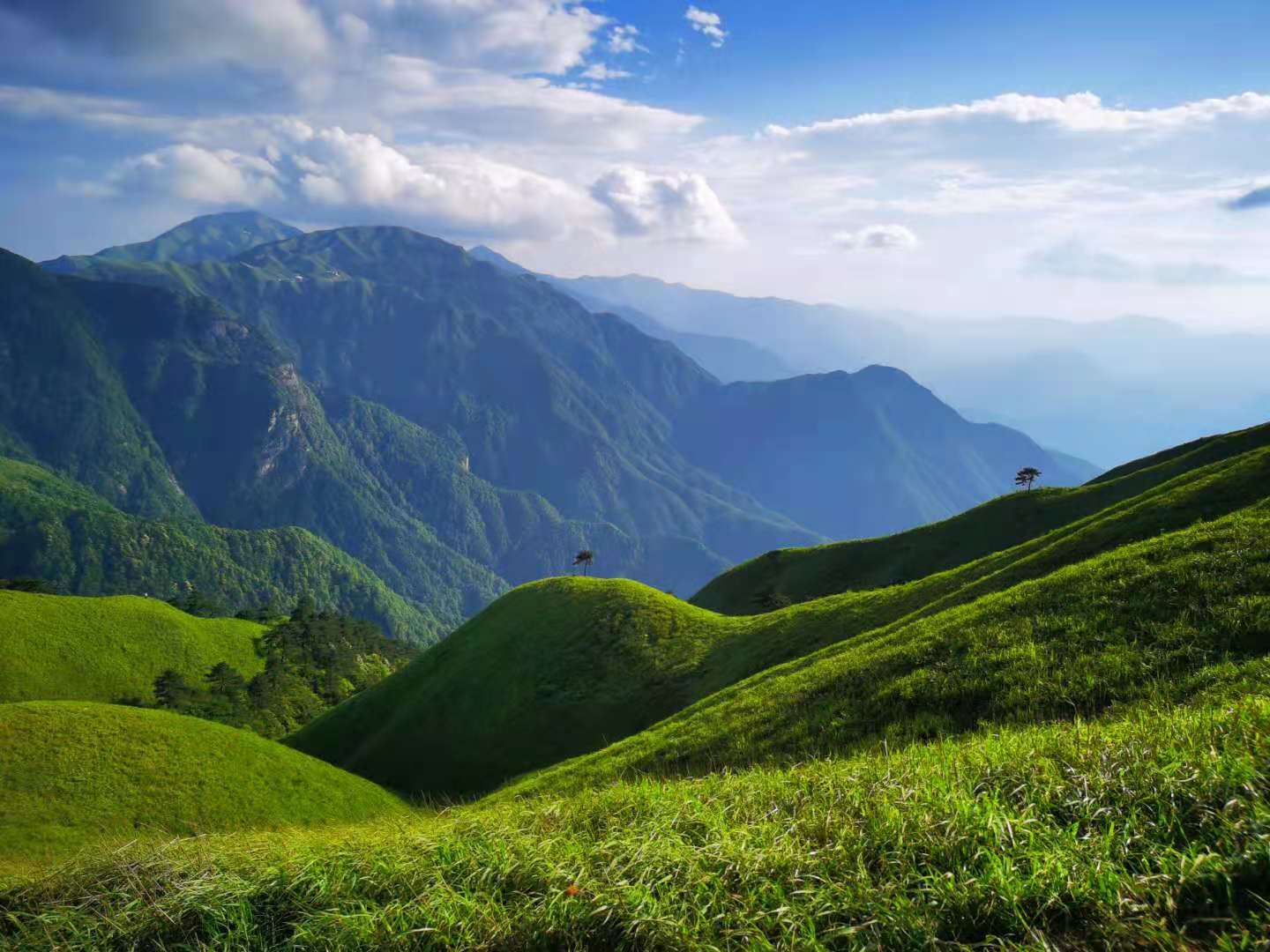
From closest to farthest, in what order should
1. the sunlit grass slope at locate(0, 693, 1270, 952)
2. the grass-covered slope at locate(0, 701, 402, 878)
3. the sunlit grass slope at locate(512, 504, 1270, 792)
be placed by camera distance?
the sunlit grass slope at locate(0, 693, 1270, 952) → the sunlit grass slope at locate(512, 504, 1270, 792) → the grass-covered slope at locate(0, 701, 402, 878)

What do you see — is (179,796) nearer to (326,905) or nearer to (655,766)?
(655,766)

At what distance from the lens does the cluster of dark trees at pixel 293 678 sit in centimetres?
10050

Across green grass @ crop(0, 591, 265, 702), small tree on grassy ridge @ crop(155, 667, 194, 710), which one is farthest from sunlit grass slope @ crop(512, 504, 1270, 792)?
small tree on grassy ridge @ crop(155, 667, 194, 710)

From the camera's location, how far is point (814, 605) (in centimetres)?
5131

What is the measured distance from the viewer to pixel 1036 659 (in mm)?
19547

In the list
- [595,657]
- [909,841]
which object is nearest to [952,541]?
[595,657]

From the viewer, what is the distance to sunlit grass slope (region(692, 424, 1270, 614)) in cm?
5934

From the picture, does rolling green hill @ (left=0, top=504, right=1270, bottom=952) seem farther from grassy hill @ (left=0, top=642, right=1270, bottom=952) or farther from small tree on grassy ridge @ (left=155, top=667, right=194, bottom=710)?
small tree on grassy ridge @ (left=155, top=667, right=194, bottom=710)

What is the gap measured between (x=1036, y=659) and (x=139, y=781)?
41.0 metres

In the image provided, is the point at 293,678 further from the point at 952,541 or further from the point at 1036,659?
the point at 1036,659

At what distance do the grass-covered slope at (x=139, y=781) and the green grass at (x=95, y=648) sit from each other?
53.0 m

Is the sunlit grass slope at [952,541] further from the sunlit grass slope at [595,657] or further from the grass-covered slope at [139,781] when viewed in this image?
the grass-covered slope at [139,781]

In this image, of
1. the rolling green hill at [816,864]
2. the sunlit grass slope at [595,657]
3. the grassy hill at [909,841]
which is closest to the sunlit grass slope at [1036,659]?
the grassy hill at [909,841]

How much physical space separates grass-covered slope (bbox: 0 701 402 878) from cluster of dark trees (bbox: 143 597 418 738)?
61.9 meters
